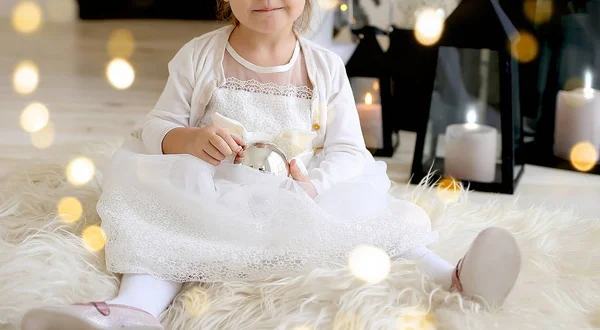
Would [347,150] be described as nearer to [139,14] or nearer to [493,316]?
[493,316]

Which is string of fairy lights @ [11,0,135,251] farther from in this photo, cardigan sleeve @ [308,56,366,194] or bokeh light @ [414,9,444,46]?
bokeh light @ [414,9,444,46]

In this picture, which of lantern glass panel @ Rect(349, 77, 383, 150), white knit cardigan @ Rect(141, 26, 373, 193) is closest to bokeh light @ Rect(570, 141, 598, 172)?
lantern glass panel @ Rect(349, 77, 383, 150)

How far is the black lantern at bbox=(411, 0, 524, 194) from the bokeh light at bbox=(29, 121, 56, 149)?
0.91 m

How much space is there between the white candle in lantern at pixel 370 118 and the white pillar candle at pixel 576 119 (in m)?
0.43

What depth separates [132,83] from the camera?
8.61ft

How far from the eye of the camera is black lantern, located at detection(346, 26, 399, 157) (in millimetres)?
1765

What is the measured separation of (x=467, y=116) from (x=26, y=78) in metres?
1.64

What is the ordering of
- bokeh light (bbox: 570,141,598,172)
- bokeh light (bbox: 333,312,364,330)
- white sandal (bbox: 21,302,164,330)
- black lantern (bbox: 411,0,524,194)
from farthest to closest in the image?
bokeh light (bbox: 570,141,598,172), black lantern (bbox: 411,0,524,194), bokeh light (bbox: 333,312,364,330), white sandal (bbox: 21,302,164,330)

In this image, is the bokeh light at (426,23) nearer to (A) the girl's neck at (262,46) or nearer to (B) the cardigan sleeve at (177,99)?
(A) the girl's neck at (262,46)

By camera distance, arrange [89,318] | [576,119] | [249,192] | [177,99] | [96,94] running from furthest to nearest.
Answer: [96,94], [576,119], [177,99], [249,192], [89,318]

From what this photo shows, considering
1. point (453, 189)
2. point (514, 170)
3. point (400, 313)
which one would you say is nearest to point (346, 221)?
point (400, 313)

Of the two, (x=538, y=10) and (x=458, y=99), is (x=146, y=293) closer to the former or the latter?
(x=458, y=99)

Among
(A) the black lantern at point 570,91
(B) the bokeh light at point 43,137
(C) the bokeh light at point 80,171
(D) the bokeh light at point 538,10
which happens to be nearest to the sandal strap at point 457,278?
(C) the bokeh light at point 80,171

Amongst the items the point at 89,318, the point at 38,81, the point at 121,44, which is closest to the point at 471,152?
the point at 89,318
